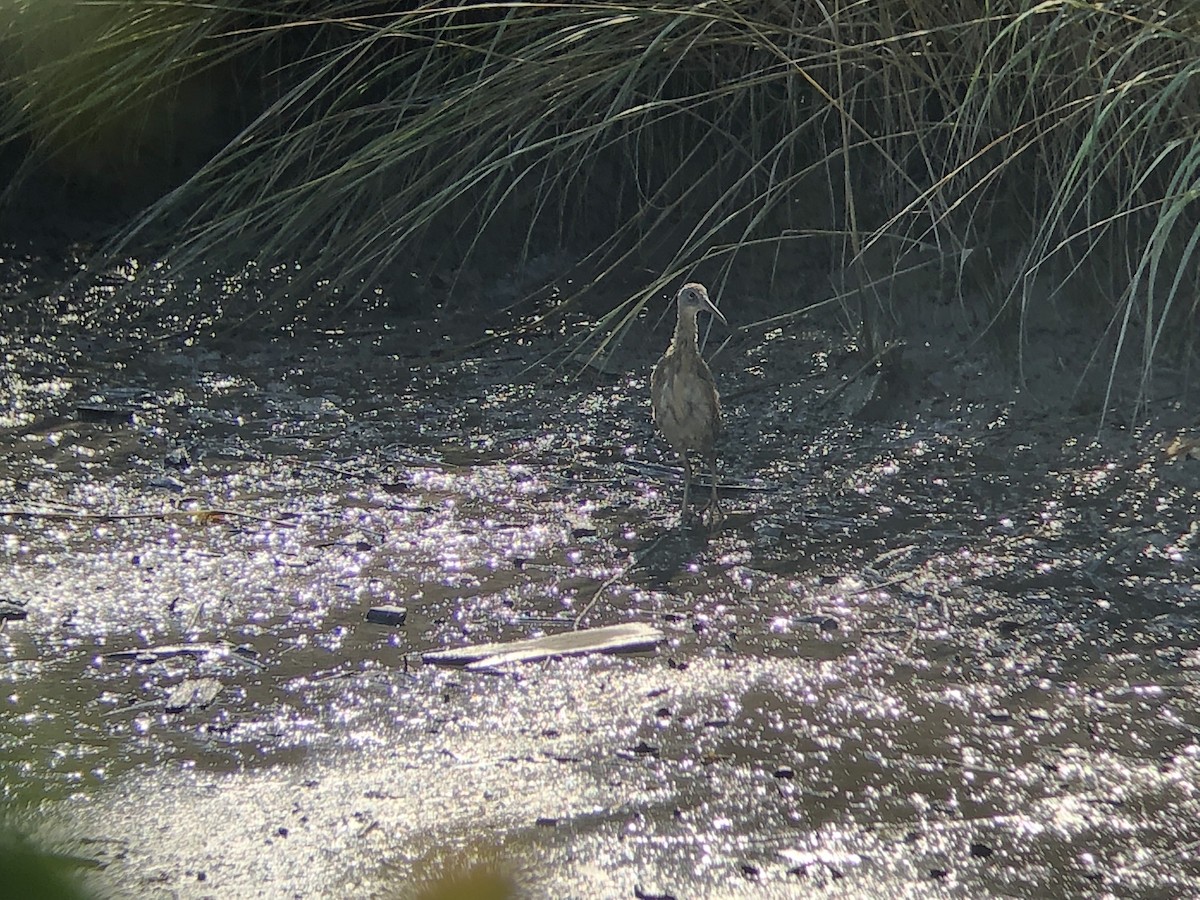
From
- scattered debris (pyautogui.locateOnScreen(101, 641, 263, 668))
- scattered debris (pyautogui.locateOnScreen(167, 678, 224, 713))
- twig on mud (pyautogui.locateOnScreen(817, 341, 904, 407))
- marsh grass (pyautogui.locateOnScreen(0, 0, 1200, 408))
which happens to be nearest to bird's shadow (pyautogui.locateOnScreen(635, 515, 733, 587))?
marsh grass (pyautogui.locateOnScreen(0, 0, 1200, 408))

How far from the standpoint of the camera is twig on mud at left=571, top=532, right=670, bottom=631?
3725 mm

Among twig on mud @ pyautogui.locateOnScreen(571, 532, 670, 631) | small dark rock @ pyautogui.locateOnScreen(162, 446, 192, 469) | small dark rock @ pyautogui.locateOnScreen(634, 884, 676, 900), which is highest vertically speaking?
small dark rock @ pyautogui.locateOnScreen(162, 446, 192, 469)

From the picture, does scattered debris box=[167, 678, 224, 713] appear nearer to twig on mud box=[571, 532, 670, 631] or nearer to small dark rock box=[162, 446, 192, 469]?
twig on mud box=[571, 532, 670, 631]

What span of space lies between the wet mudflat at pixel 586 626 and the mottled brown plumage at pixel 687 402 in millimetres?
158

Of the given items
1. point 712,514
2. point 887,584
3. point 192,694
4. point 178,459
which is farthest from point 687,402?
point 192,694

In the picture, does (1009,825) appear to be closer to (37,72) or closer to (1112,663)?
(1112,663)

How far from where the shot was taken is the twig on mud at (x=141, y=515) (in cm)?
422

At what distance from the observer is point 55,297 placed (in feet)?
20.5

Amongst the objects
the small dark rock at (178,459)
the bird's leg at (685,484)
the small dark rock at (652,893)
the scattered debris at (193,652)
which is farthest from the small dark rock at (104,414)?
the small dark rock at (652,893)

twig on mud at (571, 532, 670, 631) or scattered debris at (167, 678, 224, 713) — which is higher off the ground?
scattered debris at (167, 678, 224, 713)

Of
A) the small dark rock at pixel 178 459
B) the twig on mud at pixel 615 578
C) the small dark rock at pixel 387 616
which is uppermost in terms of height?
the small dark rock at pixel 178 459

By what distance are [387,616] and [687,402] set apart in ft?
4.06

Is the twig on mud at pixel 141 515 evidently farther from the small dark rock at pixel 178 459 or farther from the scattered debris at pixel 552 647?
the scattered debris at pixel 552 647

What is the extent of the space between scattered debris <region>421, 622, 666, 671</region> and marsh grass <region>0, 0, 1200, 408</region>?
1407 millimetres
